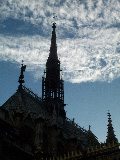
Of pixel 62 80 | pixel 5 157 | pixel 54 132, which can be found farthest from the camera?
pixel 62 80

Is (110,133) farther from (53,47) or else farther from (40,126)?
(53,47)

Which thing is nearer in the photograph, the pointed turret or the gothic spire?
the pointed turret

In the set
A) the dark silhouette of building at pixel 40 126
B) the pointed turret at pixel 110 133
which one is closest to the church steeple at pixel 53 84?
the dark silhouette of building at pixel 40 126

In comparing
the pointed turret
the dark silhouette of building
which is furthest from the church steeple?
the pointed turret

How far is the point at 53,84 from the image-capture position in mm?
41406

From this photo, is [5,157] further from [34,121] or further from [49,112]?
[49,112]

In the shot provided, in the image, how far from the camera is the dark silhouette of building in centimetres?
1923

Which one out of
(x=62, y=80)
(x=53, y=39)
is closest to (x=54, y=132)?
(x=62, y=80)

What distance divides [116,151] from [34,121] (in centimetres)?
2042

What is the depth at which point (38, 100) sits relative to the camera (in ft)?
122

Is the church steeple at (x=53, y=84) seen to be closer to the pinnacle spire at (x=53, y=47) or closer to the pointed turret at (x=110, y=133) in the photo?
the pinnacle spire at (x=53, y=47)

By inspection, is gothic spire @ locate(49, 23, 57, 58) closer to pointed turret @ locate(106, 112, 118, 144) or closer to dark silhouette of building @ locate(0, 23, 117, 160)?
dark silhouette of building @ locate(0, 23, 117, 160)

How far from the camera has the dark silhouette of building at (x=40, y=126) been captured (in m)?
19.2

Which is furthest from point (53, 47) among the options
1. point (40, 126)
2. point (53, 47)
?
point (40, 126)
